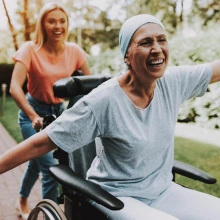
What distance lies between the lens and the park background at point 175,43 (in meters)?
5.28

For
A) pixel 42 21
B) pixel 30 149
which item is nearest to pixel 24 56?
pixel 42 21

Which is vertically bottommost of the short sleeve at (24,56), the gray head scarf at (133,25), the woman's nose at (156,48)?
the short sleeve at (24,56)

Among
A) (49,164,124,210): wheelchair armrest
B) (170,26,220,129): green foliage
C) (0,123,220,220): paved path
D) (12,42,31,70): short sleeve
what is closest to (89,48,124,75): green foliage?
(170,26,220,129): green foliage

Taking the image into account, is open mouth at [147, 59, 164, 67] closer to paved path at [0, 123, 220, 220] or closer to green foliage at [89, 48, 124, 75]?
paved path at [0, 123, 220, 220]

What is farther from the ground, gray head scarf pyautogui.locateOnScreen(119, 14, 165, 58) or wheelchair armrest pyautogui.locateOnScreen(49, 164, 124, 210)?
gray head scarf pyautogui.locateOnScreen(119, 14, 165, 58)

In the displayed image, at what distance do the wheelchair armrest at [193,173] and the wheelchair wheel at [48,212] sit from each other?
0.72 metres

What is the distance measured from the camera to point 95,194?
1516 mm

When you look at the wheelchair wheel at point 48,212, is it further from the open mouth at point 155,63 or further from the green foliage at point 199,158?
the green foliage at point 199,158

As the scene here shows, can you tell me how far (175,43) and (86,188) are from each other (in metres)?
6.42

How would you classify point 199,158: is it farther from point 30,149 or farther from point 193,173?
point 30,149

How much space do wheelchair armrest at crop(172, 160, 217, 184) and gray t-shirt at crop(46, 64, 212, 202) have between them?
0.11 m

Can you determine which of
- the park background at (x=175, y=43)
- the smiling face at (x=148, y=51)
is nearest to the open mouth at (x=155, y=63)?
the smiling face at (x=148, y=51)

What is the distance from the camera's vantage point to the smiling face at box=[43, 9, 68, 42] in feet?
8.32

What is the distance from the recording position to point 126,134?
5.40 ft
